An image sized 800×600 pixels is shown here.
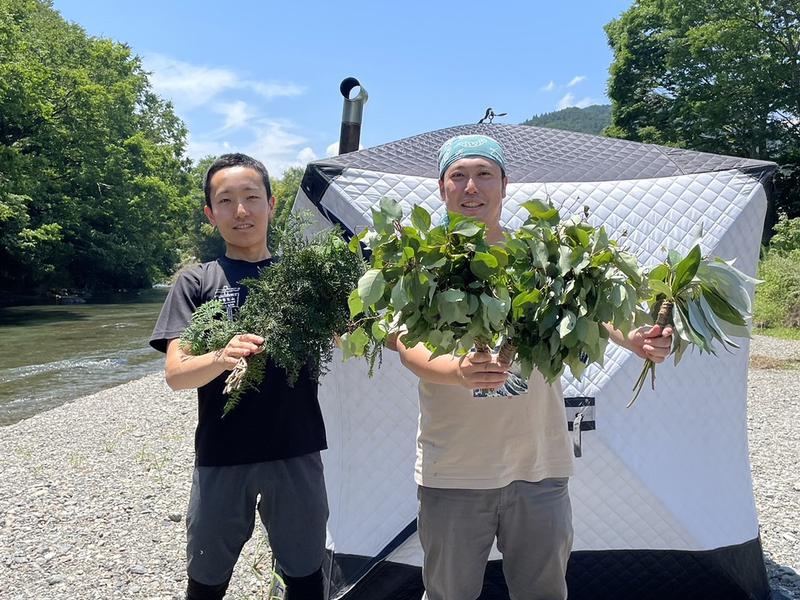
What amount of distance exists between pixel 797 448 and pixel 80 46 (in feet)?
127

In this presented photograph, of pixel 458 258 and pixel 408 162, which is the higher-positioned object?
pixel 408 162

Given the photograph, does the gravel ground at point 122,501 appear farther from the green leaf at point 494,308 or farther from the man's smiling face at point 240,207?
the green leaf at point 494,308

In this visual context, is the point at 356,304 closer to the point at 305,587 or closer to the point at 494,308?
the point at 494,308

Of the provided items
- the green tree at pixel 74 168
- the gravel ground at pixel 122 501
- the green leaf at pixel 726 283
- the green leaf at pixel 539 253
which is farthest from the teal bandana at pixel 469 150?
the green tree at pixel 74 168

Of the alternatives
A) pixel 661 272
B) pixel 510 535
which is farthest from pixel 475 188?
pixel 510 535

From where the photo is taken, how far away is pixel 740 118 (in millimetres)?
29719

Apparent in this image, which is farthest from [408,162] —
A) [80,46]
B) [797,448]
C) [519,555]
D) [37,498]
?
[80,46]

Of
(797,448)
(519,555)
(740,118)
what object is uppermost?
(740,118)

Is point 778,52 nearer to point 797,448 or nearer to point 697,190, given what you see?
point 797,448

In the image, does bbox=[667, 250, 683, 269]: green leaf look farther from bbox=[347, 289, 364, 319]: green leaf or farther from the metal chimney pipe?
the metal chimney pipe

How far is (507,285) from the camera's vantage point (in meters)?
1.83

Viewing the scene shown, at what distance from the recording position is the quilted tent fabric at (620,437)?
3213mm

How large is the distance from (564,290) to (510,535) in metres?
0.90

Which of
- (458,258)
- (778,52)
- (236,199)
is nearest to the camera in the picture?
(458,258)
